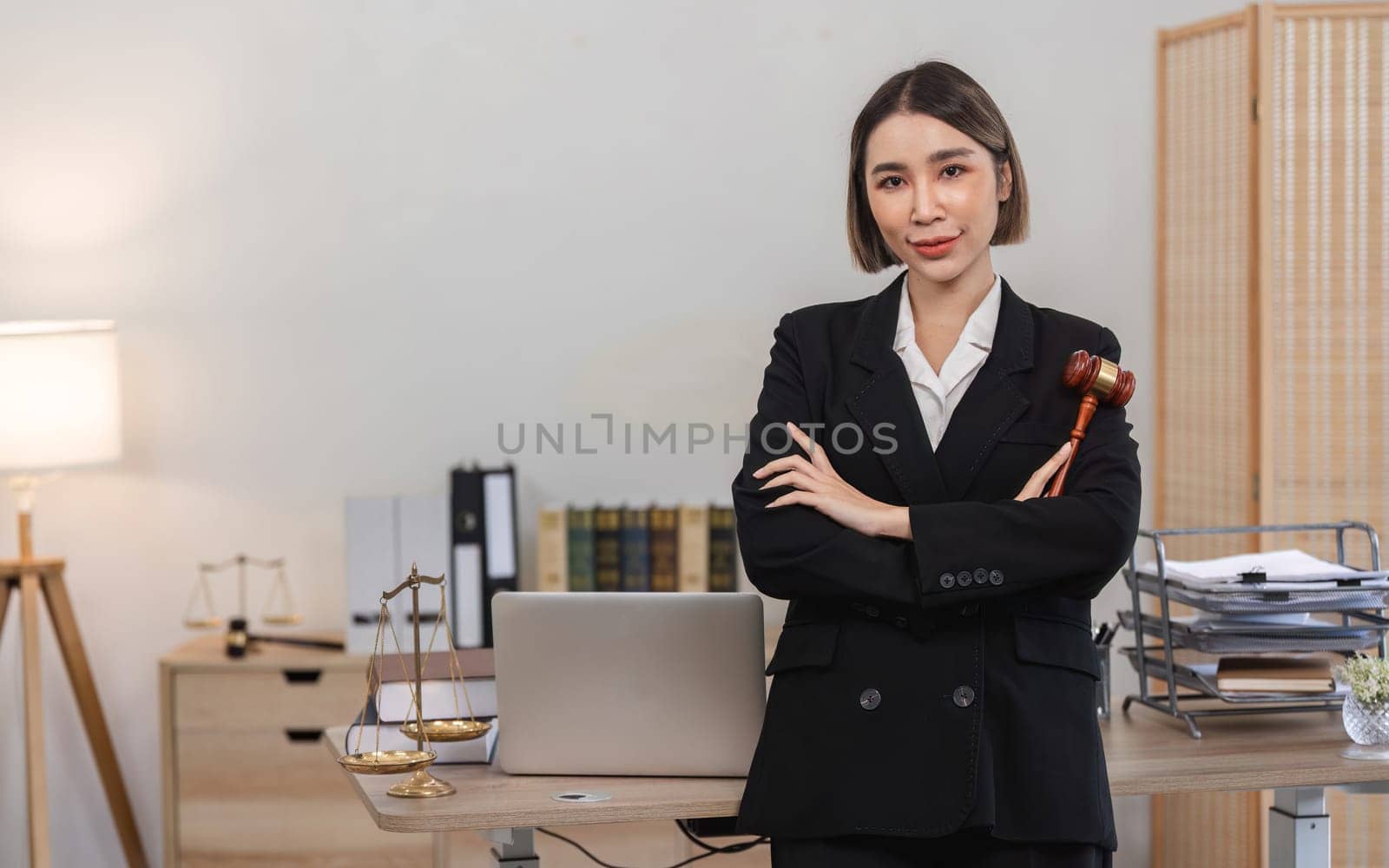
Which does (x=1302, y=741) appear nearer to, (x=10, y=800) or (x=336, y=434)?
(x=336, y=434)

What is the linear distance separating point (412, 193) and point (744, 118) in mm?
847

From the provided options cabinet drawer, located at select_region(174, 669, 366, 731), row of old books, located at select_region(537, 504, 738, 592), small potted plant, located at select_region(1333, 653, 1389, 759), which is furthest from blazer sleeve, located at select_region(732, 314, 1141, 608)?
cabinet drawer, located at select_region(174, 669, 366, 731)

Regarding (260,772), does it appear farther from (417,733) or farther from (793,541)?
(793,541)

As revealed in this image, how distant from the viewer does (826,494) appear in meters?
1.74

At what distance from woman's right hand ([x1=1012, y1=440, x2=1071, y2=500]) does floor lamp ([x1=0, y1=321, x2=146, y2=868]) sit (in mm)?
2352

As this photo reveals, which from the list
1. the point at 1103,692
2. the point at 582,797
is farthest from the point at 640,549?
the point at 582,797

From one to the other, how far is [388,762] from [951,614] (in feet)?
2.24

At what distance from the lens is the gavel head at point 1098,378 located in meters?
1.72

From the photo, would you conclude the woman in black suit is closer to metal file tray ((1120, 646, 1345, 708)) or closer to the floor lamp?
metal file tray ((1120, 646, 1345, 708))

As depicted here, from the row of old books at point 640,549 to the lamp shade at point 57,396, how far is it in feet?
3.34

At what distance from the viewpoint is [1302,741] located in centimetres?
206

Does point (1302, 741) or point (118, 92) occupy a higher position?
point (118, 92)

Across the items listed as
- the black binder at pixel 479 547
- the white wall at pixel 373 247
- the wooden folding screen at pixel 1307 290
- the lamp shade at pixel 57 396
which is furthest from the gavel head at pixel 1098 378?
the lamp shade at pixel 57 396

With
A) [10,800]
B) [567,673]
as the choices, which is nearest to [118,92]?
[10,800]
